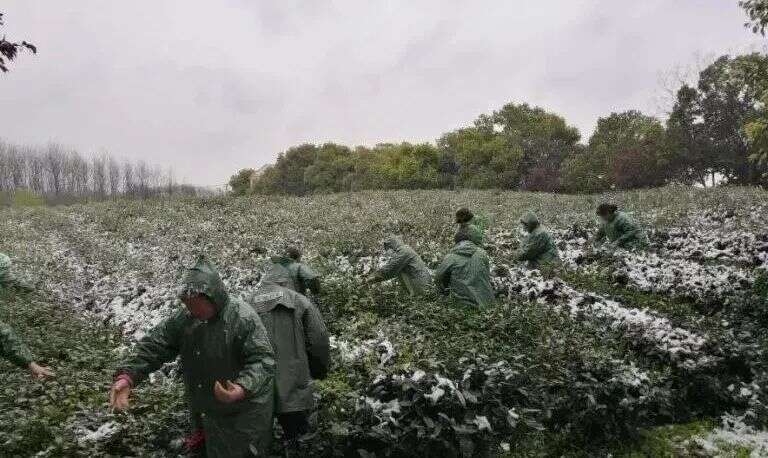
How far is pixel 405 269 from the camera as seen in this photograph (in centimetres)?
959

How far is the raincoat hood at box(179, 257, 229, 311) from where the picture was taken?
12.4 ft

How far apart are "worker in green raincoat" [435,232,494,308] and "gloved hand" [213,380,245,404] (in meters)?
5.18

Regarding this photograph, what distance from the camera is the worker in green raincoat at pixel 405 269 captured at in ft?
30.3

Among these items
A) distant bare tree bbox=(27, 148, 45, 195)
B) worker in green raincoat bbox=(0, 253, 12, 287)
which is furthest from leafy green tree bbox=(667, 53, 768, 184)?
distant bare tree bbox=(27, 148, 45, 195)

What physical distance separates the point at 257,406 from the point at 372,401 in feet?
3.36

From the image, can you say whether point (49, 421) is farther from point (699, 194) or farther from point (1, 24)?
point (699, 194)

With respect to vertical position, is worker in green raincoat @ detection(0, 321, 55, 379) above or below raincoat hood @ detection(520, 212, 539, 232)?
below

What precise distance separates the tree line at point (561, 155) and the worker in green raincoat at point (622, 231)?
10127 millimetres

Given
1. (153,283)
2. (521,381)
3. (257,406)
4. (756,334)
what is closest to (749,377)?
(756,334)

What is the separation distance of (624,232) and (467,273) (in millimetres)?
6195

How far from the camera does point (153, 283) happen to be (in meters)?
14.4

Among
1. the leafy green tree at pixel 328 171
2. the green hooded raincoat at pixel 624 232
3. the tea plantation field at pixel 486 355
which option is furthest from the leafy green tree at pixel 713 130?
the leafy green tree at pixel 328 171

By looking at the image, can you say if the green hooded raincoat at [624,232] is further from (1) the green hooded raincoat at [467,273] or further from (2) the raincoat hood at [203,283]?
(2) the raincoat hood at [203,283]

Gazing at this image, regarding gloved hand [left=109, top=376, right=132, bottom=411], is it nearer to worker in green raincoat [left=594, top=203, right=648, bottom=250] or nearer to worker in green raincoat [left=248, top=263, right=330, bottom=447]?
worker in green raincoat [left=248, top=263, right=330, bottom=447]
